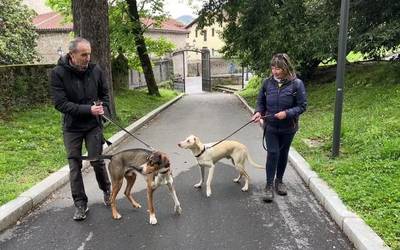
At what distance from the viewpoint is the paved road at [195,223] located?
189 inches

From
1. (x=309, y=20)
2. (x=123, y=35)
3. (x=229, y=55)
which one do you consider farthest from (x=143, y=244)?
(x=229, y=55)

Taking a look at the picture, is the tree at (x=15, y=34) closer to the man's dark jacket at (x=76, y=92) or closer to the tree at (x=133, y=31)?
the tree at (x=133, y=31)

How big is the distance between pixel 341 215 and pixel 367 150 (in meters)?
2.66

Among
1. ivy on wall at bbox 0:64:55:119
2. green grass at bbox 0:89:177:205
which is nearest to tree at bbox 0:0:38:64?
ivy on wall at bbox 0:64:55:119

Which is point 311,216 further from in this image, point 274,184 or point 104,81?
point 104,81

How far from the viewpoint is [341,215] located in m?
5.07

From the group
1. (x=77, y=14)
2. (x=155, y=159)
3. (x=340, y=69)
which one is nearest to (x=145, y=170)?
(x=155, y=159)

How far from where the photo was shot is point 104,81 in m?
5.57

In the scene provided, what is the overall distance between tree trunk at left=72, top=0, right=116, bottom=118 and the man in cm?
587

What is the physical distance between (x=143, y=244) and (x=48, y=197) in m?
2.32

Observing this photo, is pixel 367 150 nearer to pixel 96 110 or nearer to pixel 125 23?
pixel 96 110

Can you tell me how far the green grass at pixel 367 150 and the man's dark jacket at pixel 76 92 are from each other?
3342 millimetres

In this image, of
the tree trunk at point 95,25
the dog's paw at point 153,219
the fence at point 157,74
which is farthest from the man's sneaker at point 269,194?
the fence at point 157,74

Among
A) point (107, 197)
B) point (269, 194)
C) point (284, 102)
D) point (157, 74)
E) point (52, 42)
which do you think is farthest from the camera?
point (52, 42)
